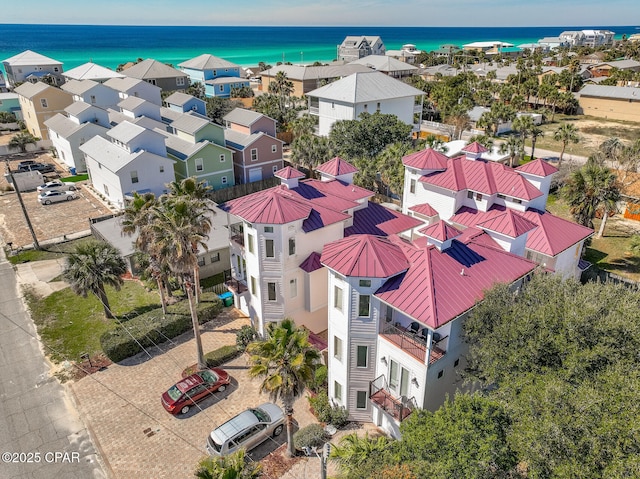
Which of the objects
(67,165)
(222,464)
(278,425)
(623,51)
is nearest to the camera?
(222,464)

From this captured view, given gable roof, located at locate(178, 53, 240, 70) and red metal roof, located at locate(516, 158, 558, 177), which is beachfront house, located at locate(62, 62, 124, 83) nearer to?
gable roof, located at locate(178, 53, 240, 70)

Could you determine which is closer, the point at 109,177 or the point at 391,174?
the point at 391,174

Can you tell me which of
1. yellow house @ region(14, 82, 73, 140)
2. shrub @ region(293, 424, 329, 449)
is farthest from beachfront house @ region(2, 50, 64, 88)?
shrub @ region(293, 424, 329, 449)

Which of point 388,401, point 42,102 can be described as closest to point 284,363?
point 388,401

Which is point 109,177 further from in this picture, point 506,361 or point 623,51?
point 623,51

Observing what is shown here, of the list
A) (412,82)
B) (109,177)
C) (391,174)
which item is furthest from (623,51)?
(109,177)

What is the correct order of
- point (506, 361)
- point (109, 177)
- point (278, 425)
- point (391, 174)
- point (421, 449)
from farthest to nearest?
point (109, 177) < point (391, 174) < point (278, 425) < point (506, 361) < point (421, 449)

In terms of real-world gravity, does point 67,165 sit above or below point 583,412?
below
